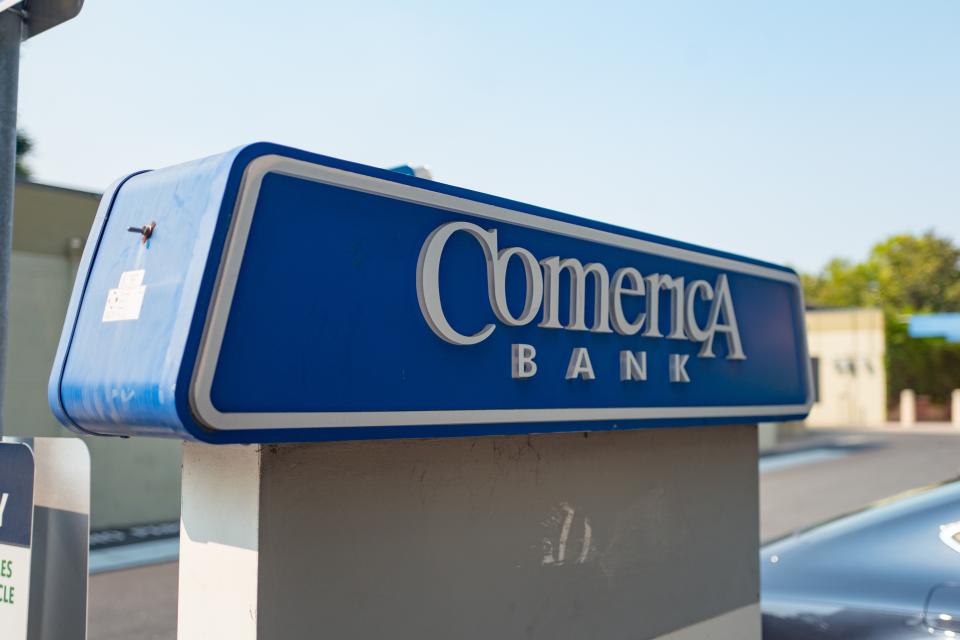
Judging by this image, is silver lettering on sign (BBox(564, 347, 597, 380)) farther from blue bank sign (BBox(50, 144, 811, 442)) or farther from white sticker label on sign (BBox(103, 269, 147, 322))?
white sticker label on sign (BBox(103, 269, 147, 322))

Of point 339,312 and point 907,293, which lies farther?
point 907,293

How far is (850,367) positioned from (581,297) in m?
35.7

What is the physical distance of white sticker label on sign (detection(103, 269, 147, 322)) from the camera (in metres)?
2.12

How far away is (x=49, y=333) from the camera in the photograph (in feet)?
36.3

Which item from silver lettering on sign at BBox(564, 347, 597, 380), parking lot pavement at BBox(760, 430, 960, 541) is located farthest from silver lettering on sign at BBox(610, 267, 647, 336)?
parking lot pavement at BBox(760, 430, 960, 541)

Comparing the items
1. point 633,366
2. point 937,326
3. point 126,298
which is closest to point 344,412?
point 126,298

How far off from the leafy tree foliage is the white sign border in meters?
39.2

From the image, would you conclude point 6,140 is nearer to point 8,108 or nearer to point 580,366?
point 8,108

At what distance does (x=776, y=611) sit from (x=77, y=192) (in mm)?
9808

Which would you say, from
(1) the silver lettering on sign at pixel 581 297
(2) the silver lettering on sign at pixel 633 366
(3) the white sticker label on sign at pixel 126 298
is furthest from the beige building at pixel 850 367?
A: (3) the white sticker label on sign at pixel 126 298

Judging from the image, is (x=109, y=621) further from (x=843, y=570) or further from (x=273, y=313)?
(x=273, y=313)

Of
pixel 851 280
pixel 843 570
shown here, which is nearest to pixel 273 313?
pixel 843 570

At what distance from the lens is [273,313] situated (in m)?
2.08

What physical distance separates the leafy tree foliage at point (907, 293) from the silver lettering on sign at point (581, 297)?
38.6 m
